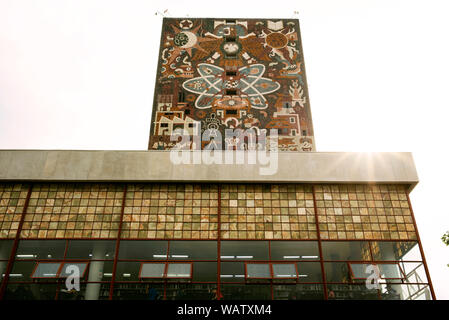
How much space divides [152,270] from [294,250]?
5.68 m

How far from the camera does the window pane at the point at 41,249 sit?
14.9 metres

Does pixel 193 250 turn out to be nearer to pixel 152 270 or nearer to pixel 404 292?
pixel 152 270

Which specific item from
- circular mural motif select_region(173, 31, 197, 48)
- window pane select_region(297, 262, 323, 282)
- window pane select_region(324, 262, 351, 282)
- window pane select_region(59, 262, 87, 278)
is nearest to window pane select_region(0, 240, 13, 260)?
window pane select_region(59, 262, 87, 278)

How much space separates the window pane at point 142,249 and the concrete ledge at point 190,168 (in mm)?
2617

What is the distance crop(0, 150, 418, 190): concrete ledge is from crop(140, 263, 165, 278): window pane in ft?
11.4

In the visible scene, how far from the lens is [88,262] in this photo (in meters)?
14.6

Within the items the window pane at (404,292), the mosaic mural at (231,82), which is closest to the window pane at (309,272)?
the window pane at (404,292)

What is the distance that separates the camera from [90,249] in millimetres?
15000

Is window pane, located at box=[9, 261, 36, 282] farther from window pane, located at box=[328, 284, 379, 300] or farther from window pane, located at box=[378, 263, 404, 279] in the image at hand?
window pane, located at box=[378, 263, 404, 279]

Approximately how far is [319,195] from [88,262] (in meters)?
9.67

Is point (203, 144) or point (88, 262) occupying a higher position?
point (203, 144)

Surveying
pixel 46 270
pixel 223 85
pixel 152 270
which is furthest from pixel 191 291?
pixel 223 85
